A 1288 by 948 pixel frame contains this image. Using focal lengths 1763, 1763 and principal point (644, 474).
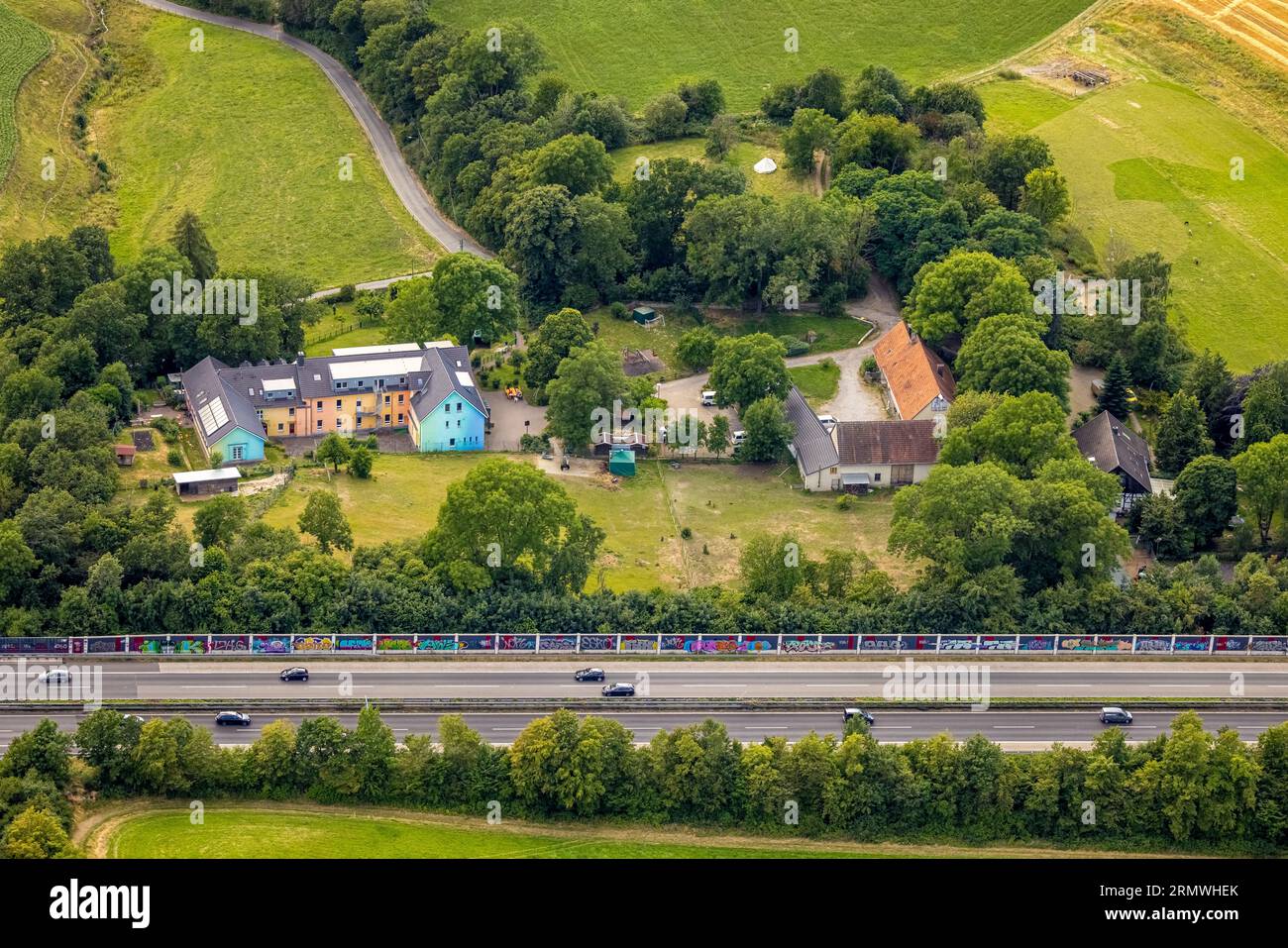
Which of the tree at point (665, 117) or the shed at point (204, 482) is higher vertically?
the tree at point (665, 117)

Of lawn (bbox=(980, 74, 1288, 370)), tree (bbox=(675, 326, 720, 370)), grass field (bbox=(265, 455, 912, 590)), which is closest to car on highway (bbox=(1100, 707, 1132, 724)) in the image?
grass field (bbox=(265, 455, 912, 590))

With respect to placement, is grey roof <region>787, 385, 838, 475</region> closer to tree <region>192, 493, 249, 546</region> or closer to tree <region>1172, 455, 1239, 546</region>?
tree <region>1172, 455, 1239, 546</region>

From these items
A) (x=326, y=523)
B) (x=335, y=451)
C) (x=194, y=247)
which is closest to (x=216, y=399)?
(x=335, y=451)

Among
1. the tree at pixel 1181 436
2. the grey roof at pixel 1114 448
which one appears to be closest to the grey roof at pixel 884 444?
the grey roof at pixel 1114 448

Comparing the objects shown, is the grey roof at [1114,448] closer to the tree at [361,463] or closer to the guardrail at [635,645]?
the guardrail at [635,645]

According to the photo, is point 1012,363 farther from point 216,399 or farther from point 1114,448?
point 216,399

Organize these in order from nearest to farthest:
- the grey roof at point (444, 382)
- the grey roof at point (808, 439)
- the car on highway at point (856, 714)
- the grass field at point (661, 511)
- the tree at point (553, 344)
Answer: the car on highway at point (856, 714) < the grass field at point (661, 511) < the grey roof at point (808, 439) < the grey roof at point (444, 382) < the tree at point (553, 344)

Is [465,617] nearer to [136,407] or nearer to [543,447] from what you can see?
[543,447]
